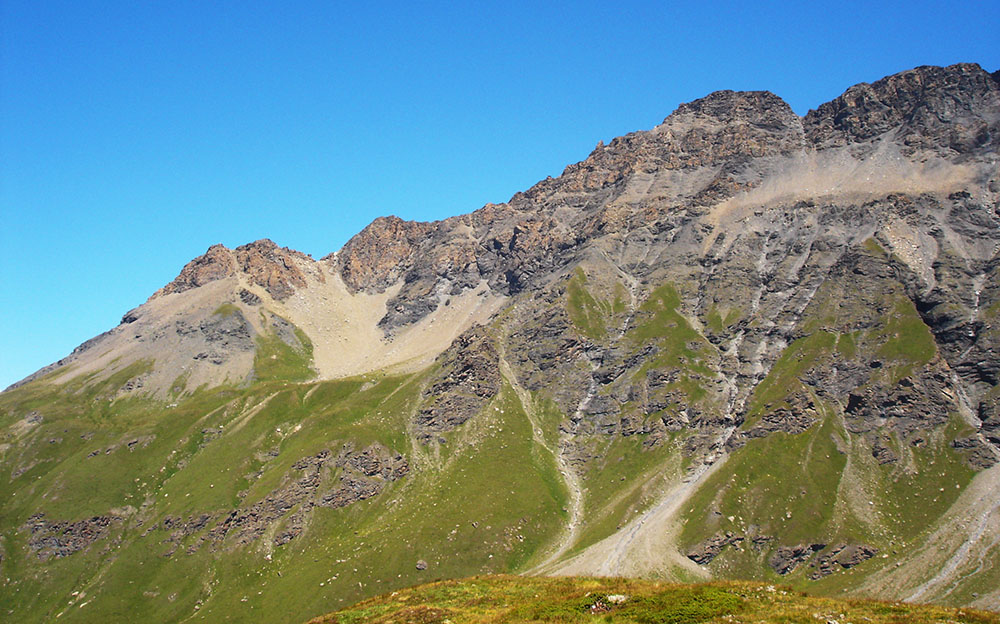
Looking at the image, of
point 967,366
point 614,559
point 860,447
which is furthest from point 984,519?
point 614,559

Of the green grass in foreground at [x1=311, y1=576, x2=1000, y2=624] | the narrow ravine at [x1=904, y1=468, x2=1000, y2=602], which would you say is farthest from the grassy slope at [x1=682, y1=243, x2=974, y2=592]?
the green grass in foreground at [x1=311, y1=576, x2=1000, y2=624]

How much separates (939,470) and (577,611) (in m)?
173

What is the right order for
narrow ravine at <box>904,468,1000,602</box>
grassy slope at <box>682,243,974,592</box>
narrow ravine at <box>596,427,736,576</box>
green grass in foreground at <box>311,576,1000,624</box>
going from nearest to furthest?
green grass in foreground at <box>311,576,1000,624</box>, narrow ravine at <box>904,468,1000,602</box>, grassy slope at <box>682,243,974,592</box>, narrow ravine at <box>596,427,736,576</box>

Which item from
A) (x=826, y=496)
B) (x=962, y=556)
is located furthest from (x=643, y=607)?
(x=826, y=496)

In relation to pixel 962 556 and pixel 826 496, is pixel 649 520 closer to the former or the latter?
pixel 826 496

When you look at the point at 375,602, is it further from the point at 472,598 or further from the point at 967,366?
the point at 967,366

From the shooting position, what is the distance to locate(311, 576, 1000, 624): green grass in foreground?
Result: 42.3 m

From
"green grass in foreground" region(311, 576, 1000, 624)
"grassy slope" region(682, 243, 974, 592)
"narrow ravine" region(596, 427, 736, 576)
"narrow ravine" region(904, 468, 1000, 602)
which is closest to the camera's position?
"green grass in foreground" region(311, 576, 1000, 624)

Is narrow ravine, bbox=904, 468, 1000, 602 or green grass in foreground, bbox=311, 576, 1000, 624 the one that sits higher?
green grass in foreground, bbox=311, 576, 1000, 624

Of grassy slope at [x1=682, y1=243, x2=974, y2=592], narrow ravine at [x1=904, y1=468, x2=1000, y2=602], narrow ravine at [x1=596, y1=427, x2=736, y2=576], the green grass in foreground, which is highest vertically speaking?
the green grass in foreground

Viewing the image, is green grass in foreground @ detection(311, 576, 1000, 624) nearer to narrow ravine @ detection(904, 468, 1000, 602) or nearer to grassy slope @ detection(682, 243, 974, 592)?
narrow ravine @ detection(904, 468, 1000, 602)

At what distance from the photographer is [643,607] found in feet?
150

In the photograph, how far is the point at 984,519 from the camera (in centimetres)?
14700

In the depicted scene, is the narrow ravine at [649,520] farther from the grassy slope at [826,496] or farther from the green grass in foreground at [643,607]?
the green grass in foreground at [643,607]
